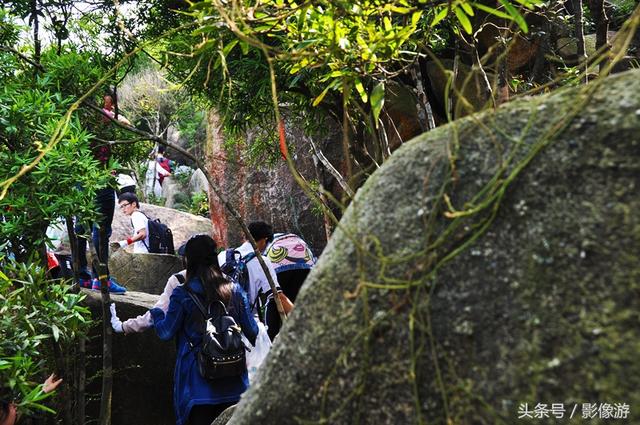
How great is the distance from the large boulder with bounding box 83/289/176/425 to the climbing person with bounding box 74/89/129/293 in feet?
2.12

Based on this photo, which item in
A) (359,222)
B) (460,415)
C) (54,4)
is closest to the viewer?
(460,415)

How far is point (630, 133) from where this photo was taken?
1.80 metres

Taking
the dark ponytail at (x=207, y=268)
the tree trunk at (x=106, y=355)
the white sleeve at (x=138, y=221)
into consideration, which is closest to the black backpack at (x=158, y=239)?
the white sleeve at (x=138, y=221)

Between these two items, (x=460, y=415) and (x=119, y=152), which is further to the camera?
(x=119, y=152)

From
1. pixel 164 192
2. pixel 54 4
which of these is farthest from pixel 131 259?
pixel 164 192

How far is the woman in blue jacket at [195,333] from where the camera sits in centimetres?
479

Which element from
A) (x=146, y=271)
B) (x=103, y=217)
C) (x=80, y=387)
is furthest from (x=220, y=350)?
(x=146, y=271)

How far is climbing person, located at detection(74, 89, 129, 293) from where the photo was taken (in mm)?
5975

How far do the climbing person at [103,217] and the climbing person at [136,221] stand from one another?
125 centimetres

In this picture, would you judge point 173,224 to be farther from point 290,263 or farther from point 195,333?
point 195,333

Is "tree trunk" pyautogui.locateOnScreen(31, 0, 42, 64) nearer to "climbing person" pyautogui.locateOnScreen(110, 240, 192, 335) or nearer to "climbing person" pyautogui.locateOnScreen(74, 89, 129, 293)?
"climbing person" pyautogui.locateOnScreen(74, 89, 129, 293)

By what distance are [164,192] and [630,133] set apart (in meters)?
25.7

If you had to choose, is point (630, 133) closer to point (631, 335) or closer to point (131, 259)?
point (631, 335)

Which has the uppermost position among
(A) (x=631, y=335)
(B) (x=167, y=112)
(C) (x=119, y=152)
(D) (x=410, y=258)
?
(B) (x=167, y=112)
